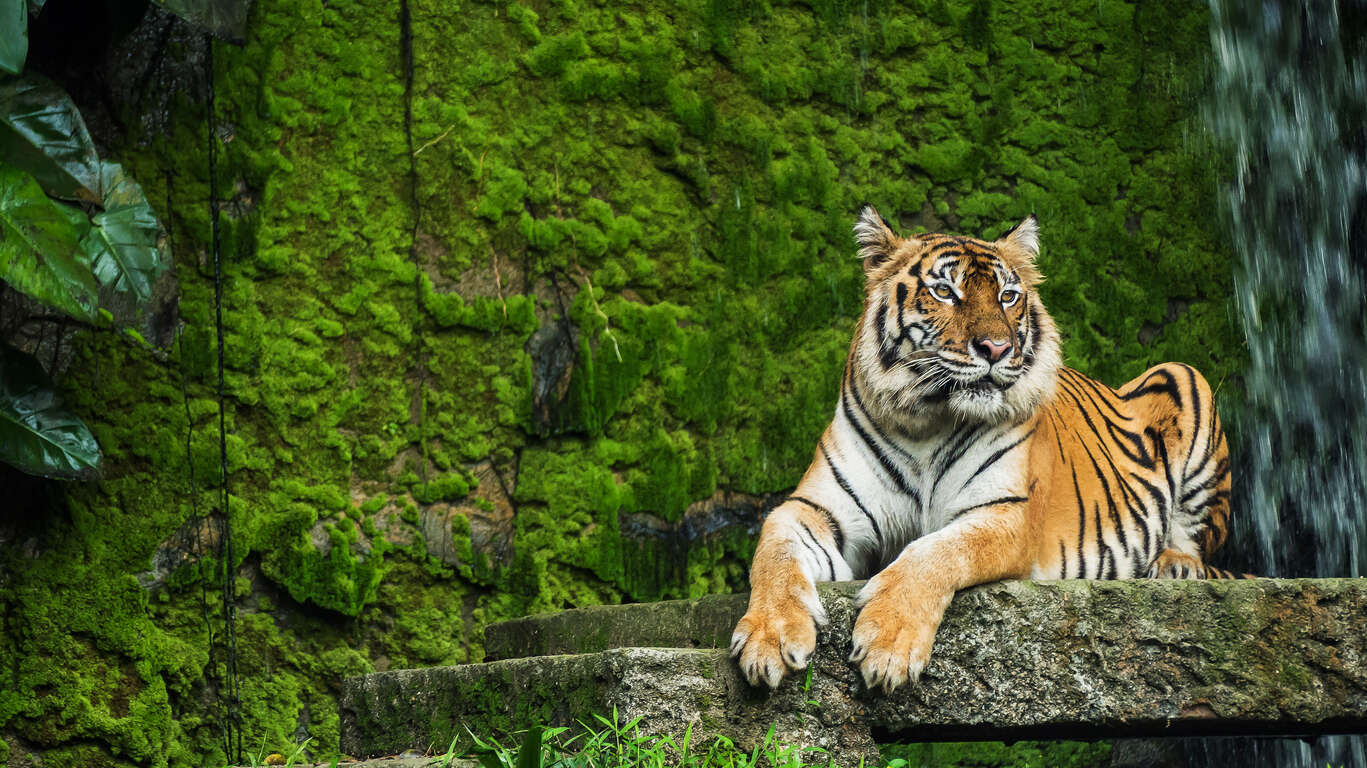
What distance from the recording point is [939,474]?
3.58 meters

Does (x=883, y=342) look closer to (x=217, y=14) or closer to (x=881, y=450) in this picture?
(x=881, y=450)

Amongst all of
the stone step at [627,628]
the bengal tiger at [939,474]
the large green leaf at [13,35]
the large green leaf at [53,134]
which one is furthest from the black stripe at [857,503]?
the large green leaf at [13,35]

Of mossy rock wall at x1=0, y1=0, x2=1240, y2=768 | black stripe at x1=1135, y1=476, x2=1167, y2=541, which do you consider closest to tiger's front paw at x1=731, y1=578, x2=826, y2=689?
black stripe at x1=1135, y1=476, x2=1167, y2=541

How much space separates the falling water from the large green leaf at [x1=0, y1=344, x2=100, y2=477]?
486cm

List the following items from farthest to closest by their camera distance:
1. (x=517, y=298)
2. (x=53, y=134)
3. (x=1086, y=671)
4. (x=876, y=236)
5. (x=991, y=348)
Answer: (x=517, y=298), (x=53, y=134), (x=876, y=236), (x=991, y=348), (x=1086, y=671)

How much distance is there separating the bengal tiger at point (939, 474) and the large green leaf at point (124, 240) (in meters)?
2.40

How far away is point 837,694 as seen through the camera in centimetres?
296

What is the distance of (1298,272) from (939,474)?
3489 mm

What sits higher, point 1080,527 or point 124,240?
point 124,240

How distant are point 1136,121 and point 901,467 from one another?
3.39m

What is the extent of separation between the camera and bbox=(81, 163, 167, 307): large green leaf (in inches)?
171

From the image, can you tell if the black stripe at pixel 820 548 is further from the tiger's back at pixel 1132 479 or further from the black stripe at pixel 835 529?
the tiger's back at pixel 1132 479

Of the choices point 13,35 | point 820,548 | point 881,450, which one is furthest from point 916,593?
point 13,35

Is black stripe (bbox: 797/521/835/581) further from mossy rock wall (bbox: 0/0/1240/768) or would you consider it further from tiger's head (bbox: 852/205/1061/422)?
mossy rock wall (bbox: 0/0/1240/768)
